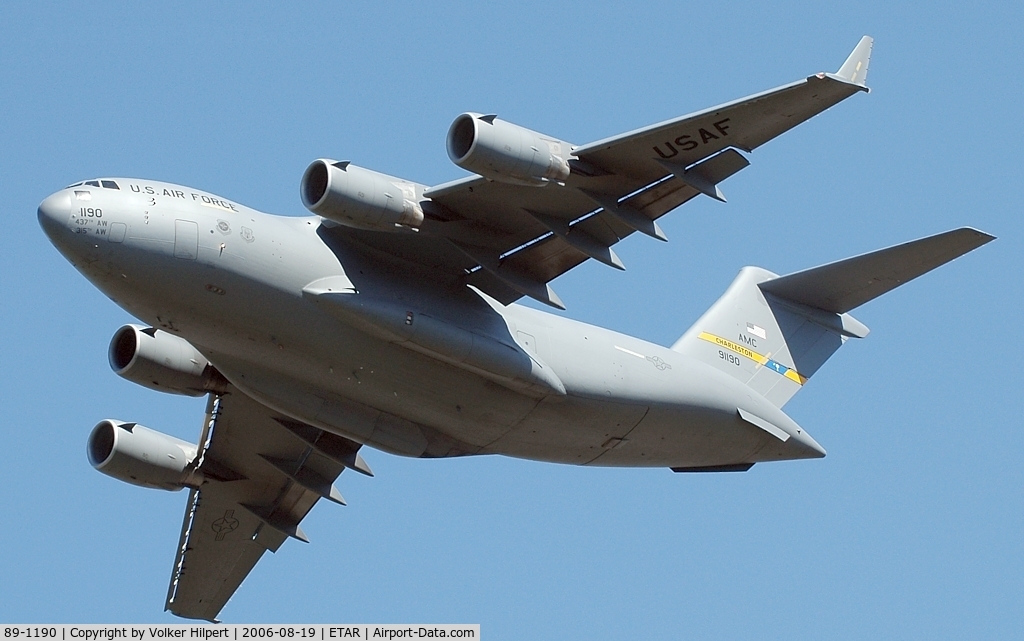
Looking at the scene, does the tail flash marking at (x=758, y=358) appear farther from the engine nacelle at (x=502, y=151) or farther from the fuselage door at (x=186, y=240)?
the fuselage door at (x=186, y=240)

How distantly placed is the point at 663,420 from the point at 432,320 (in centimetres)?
321

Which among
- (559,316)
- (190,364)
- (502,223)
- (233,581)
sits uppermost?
(502,223)

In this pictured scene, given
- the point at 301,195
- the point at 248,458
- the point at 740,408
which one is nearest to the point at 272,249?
the point at 301,195

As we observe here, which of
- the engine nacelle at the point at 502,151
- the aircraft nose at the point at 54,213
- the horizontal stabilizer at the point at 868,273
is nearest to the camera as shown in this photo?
the engine nacelle at the point at 502,151

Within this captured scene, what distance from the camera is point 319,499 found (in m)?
20.1

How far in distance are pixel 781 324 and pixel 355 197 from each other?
7.12 meters

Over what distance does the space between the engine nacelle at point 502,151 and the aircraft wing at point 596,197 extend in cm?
28

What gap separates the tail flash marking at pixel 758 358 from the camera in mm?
19688

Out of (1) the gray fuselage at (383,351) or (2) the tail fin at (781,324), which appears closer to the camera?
(1) the gray fuselage at (383,351)

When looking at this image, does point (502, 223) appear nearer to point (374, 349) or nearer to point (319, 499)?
point (374, 349)

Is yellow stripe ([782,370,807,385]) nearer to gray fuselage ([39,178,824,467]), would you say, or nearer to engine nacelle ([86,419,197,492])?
gray fuselage ([39,178,824,467])

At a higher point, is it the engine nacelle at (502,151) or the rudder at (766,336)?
the engine nacelle at (502,151)

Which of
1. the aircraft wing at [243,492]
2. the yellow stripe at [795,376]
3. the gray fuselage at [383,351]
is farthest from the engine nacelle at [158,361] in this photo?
the yellow stripe at [795,376]
